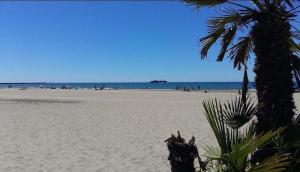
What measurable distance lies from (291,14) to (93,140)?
24.8ft

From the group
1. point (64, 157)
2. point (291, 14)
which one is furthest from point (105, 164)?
point (291, 14)

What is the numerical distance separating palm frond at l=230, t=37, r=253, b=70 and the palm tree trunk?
0.77 m

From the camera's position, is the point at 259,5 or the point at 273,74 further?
the point at 259,5

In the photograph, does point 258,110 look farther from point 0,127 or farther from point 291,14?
point 0,127

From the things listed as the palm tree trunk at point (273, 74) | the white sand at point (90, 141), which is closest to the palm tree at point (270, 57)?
the palm tree trunk at point (273, 74)

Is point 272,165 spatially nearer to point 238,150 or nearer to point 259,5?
point 238,150

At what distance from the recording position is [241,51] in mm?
6125

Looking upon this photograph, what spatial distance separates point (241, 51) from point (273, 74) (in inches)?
43.3

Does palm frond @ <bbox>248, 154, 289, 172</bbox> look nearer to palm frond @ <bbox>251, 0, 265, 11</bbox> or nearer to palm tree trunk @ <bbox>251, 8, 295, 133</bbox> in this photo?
palm tree trunk @ <bbox>251, 8, 295, 133</bbox>

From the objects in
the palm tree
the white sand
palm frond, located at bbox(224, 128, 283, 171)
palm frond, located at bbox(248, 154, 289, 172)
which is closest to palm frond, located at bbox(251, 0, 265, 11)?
the palm tree

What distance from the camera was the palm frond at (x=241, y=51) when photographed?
6.05 meters

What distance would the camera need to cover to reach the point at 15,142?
11188mm

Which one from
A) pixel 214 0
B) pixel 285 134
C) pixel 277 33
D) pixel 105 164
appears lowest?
pixel 105 164

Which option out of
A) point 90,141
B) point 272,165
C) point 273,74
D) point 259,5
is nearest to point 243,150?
point 272,165
